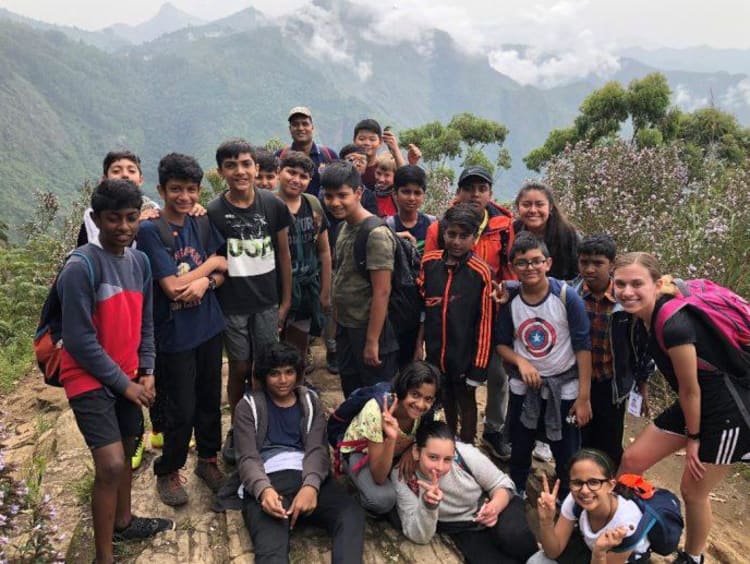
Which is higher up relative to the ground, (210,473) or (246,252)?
(246,252)

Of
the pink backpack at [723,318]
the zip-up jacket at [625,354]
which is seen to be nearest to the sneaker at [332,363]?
the zip-up jacket at [625,354]

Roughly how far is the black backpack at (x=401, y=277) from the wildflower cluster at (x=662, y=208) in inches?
115

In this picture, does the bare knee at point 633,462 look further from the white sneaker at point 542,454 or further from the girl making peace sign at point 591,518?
the white sneaker at point 542,454

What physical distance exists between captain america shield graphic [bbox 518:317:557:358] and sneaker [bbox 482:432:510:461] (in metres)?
1.05

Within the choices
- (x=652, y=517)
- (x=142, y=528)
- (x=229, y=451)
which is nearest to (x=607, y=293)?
(x=652, y=517)

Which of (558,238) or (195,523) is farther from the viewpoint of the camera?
(558,238)

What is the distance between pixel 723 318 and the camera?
7.92ft

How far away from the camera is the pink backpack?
240 centimetres

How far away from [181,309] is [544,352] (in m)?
2.15

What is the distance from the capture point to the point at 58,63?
124312 mm

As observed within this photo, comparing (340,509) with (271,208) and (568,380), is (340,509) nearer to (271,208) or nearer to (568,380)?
(568,380)

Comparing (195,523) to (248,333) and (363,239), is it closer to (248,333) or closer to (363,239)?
(248,333)

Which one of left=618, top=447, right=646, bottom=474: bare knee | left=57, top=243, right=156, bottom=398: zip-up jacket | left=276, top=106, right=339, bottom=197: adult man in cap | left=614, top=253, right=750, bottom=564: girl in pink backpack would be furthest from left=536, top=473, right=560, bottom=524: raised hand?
left=276, top=106, right=339, bottom=197: adult man in cap

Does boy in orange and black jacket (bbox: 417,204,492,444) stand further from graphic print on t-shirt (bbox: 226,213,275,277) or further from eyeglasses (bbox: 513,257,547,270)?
graphic print on t-shirt (bbox: 226,213,275,277)
